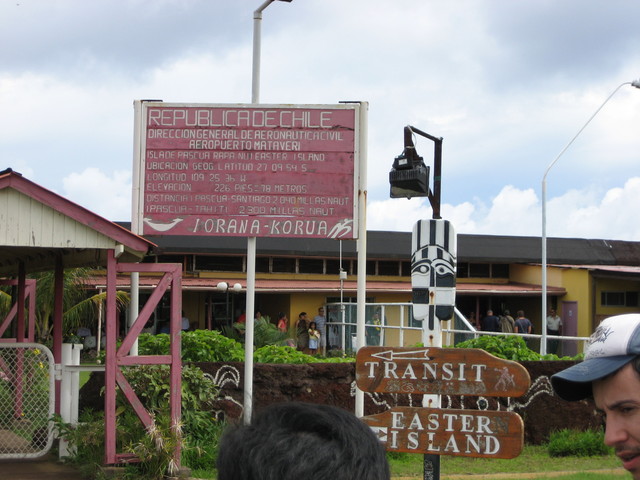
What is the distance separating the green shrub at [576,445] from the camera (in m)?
10.7

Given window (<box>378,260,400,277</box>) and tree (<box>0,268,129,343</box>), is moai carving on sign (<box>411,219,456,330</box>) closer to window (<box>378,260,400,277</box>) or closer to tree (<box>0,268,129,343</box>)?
tree (<box>0,268,129,343</box>)

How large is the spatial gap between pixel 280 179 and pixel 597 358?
7874 millimetres

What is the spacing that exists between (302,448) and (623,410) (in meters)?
0.99

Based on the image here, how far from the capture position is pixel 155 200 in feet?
33.0

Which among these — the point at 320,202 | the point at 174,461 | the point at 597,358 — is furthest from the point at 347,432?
the point at 320,202

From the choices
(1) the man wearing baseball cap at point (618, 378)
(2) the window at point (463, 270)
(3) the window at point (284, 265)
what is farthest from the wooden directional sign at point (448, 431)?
(2) the window at point (463, 270)

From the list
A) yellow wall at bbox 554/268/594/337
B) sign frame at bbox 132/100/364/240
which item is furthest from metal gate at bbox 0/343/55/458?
yellow wall at bbox 554/268/594/337

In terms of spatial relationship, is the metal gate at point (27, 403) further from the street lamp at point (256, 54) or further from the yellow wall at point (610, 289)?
the yellow wall at point (610, 289)

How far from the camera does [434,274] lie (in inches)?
291

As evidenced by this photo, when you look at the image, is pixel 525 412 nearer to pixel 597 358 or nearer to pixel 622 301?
pixel 597 358

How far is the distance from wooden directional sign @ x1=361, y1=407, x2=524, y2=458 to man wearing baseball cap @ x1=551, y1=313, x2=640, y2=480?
398cm

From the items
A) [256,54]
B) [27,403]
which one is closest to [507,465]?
[256,54]

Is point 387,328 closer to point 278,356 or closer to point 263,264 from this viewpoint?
point 278,356

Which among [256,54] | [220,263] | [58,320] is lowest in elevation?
[58,320]
